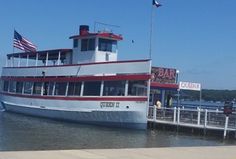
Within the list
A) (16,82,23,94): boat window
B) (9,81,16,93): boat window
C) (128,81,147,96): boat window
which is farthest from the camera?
(9,81,16,93): boat window

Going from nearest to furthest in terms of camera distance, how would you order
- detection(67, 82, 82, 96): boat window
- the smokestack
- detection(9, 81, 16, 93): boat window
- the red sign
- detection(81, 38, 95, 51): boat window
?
the red sign < detection(67, 82, 82, 96): boat window < detection(81, 38, 95, 51): boat window < the smokestack < detection(9, 81, 16, 93): boat window

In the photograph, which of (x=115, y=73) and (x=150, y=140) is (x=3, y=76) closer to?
(x=115, y=73)

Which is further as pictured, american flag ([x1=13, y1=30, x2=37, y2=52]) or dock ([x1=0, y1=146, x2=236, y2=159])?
american flag ([x1=13, y1=30, x2=37, y2=52])

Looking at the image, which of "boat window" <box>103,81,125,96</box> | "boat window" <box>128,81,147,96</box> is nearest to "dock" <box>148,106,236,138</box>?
"boat window" <box>128,81,147,96</box>

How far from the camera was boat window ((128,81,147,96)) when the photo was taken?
3045cm

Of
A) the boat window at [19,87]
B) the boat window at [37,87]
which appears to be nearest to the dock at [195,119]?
the boat window at [37,87]

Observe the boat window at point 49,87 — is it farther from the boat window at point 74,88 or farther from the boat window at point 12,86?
the boat window at point 12,86

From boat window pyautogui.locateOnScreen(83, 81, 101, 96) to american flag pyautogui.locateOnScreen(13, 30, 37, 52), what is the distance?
10.4 metres

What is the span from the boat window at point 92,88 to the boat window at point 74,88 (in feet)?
2.30

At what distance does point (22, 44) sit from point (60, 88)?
27.4 ft

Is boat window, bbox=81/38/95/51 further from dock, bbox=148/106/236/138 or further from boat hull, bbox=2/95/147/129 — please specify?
dock, bbox=148/106/236/138

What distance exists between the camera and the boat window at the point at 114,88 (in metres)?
31.3

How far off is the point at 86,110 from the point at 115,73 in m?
3.50

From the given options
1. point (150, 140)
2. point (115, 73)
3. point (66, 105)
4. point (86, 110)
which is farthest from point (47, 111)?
point (150, 140)
